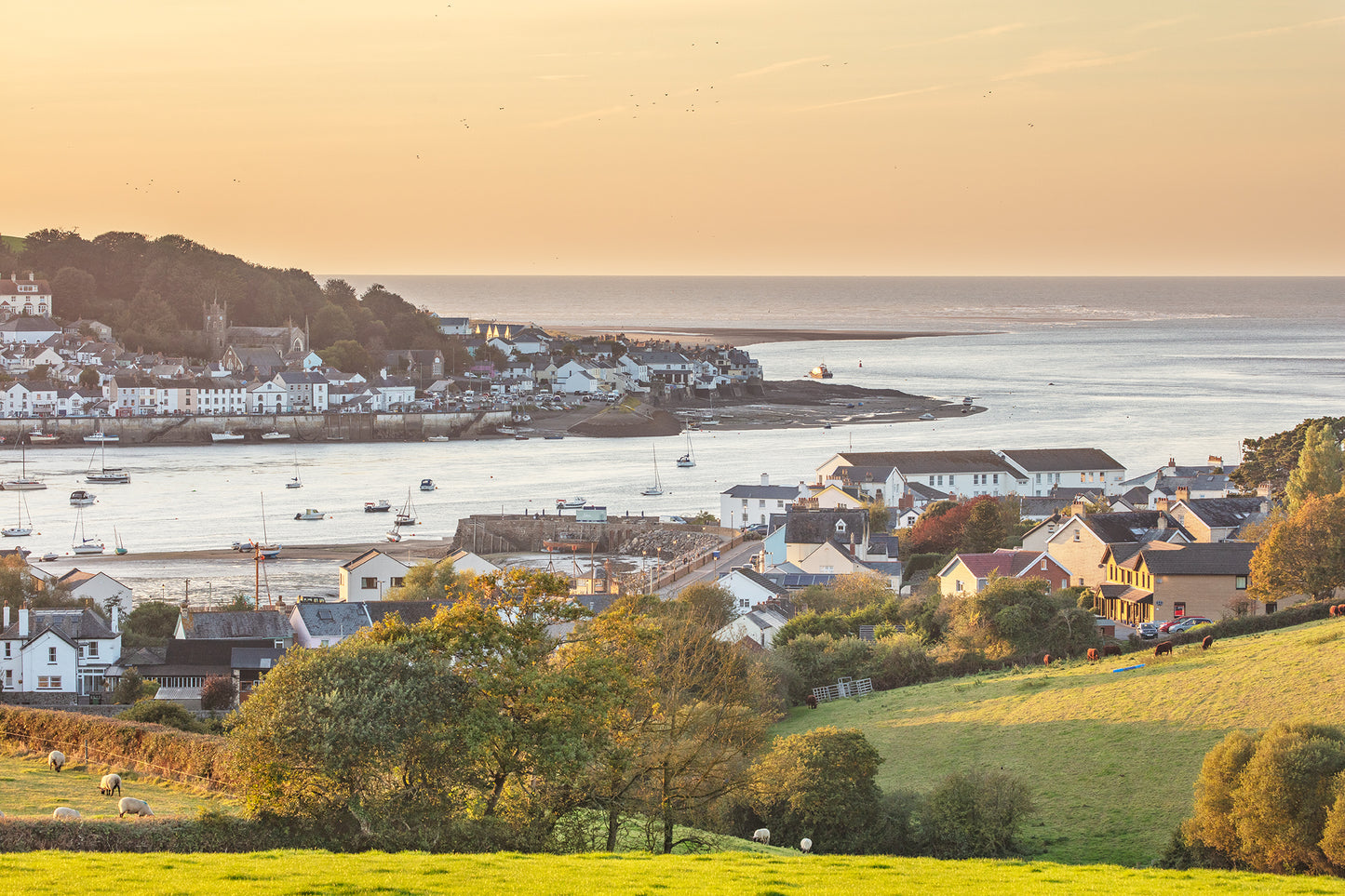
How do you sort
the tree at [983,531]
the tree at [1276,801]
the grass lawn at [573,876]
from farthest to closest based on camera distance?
1. the tree at [983,531]
2. the tree at [1276,801]
3. the grass lawn at [573,876]

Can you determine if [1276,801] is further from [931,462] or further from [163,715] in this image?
[931,462]

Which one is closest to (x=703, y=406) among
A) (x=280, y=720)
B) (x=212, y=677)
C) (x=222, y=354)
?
(x=222, y=354)

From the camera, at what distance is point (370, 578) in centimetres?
3125

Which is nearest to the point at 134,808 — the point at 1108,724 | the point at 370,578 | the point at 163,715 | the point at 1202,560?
the point at 163,715

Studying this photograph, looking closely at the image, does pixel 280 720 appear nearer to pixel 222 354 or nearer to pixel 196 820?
pixel 196 820

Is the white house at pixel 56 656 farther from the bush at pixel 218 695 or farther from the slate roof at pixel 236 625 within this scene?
the bush at pixel 218 695

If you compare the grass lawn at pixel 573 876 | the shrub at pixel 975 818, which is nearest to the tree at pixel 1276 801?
the grass lawn at pixel 573 876

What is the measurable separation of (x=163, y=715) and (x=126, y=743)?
9.32ft

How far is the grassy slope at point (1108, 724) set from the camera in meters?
13.8

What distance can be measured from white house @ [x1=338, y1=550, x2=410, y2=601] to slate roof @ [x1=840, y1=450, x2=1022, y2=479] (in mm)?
21967

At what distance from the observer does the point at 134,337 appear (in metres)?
111

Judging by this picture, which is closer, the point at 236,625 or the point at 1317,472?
the point at 236,625

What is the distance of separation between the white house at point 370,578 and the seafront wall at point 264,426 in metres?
53.3

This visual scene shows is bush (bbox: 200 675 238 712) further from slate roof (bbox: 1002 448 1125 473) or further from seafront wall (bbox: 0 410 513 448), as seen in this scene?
seafront wall (bbox: 0 410 513 448)
